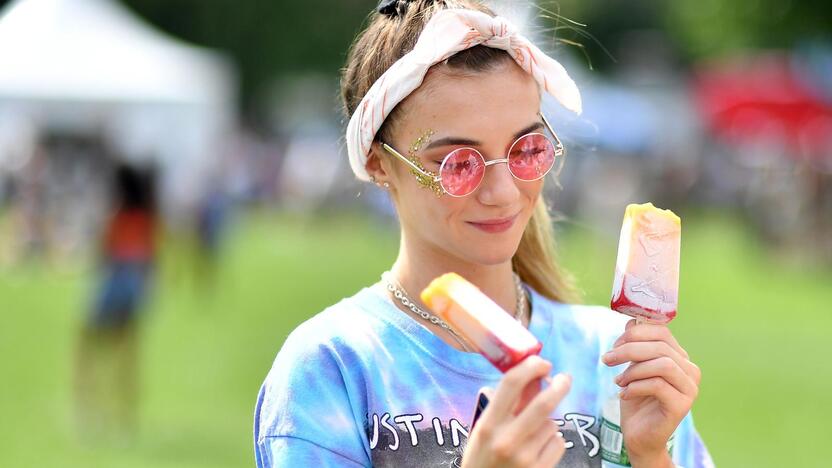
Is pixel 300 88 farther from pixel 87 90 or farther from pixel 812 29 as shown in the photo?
pixel 87 90

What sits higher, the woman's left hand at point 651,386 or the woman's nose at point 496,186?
the woman's nose at point 496,186

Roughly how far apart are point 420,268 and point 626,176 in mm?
27395

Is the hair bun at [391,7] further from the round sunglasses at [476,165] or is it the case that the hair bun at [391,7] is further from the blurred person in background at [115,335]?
the blurred person in background at [115,335]

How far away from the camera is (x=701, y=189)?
34.8 meters

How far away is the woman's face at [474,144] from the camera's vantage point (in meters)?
2.66

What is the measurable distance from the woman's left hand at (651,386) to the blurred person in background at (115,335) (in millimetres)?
7531

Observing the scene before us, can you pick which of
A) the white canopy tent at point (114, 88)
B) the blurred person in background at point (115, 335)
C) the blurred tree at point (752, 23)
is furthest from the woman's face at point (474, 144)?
the blurred tree at point (752, 23)

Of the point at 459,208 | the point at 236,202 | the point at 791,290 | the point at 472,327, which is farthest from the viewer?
the point at 236,202

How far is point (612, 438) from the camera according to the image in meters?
2.73

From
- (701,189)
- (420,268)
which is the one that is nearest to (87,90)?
(420,268)

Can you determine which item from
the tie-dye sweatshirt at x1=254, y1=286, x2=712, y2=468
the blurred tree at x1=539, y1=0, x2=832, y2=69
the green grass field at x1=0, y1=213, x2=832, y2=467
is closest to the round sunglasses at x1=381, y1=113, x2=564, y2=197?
the tie-dye sweatshirt at x1=254, y1=286, x2=712, y2=468

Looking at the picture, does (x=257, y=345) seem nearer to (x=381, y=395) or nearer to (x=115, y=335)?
(x=115, y=335)

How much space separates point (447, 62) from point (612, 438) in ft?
3.05

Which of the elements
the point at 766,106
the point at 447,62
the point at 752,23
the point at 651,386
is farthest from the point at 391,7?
the point at 766,106
